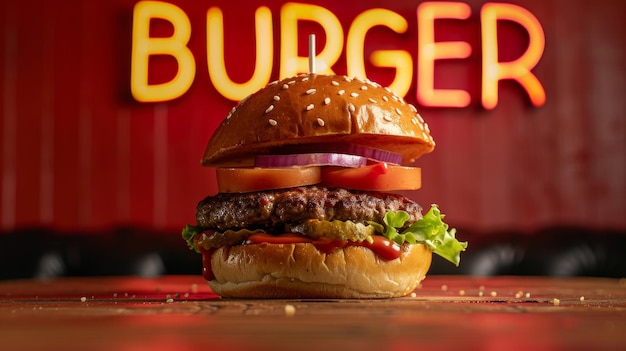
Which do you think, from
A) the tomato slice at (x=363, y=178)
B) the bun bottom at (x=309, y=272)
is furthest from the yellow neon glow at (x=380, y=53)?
the bun bottom at (x=309, y=272)

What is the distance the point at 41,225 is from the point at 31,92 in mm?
787

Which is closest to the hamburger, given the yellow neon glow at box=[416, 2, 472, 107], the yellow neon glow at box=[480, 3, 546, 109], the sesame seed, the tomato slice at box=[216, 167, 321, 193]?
the tomato slice at box=[216, 167, 321, 193]

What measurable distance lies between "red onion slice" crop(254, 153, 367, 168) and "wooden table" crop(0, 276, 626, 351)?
14.3 inches

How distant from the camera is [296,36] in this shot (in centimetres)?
484

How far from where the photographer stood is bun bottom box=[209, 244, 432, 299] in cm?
195

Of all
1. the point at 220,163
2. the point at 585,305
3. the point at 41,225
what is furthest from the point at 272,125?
the point at 41,225

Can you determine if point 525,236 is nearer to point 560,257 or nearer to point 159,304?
point 560,257

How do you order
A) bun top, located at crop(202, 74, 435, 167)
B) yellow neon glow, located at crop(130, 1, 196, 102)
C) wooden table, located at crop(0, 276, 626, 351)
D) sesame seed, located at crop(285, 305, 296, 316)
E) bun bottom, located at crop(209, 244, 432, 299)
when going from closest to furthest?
1. wooden table, located at crop(0, 276, 626, 351)
2. sesame seed, located at crop(285, 305, 296, 316)
3. bun bottom, located at crop(209, 244, 432, 299)
4. bun top, located at crop(202, 74, 435, 167)
5. yellow neon glow, located at crop(130, 1, 196, 102)

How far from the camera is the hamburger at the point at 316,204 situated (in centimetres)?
197

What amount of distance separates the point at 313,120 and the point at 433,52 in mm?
2981

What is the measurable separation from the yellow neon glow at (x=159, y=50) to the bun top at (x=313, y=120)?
2556mm

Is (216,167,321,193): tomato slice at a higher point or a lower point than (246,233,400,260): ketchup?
higher

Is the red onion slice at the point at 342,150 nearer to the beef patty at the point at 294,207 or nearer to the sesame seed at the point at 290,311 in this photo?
the beef patty at the point at 294,207

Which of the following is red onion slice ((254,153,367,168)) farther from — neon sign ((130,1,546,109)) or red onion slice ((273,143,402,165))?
neon sign ((130,1,546,109))
